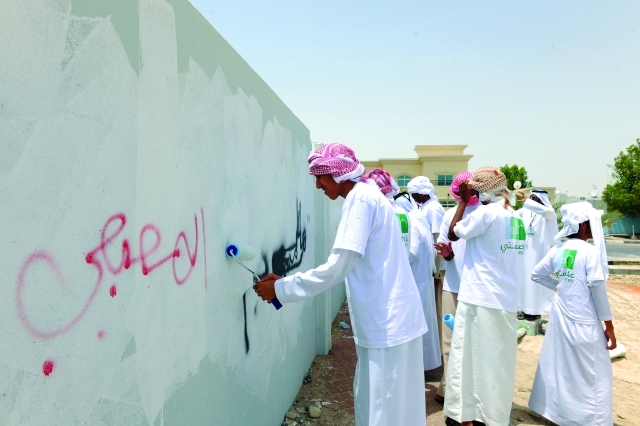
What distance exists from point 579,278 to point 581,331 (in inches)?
16.5

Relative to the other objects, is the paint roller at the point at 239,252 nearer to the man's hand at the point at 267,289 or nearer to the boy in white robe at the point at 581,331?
the man's hand at the point at 267,289

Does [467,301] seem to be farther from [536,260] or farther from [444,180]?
[444,180]

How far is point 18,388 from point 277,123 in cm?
275

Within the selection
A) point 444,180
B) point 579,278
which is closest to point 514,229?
point 579,278

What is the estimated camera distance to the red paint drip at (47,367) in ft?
3.93

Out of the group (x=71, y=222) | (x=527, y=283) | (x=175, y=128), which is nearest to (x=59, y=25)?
(x=71, y=222)

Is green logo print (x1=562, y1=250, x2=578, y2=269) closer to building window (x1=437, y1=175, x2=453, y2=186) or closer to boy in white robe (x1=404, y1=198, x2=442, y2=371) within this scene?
boy in white robe (x1=404, y1=198, x2=442, y2=371)

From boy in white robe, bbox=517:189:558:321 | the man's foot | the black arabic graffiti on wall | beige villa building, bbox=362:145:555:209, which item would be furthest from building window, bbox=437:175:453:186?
the man's foot

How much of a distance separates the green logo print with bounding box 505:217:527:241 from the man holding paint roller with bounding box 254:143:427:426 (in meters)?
1.55

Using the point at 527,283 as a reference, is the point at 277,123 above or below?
above

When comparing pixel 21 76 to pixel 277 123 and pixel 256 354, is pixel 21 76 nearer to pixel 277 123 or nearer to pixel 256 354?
pixel 256 354

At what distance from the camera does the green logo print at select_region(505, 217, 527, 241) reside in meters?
3.81

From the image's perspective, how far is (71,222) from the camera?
129 cm

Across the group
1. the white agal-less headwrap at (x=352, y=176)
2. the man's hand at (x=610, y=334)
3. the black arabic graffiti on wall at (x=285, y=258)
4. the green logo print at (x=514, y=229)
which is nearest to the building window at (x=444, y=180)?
the black arabic graffiti on wall at (x=285, y=258)
